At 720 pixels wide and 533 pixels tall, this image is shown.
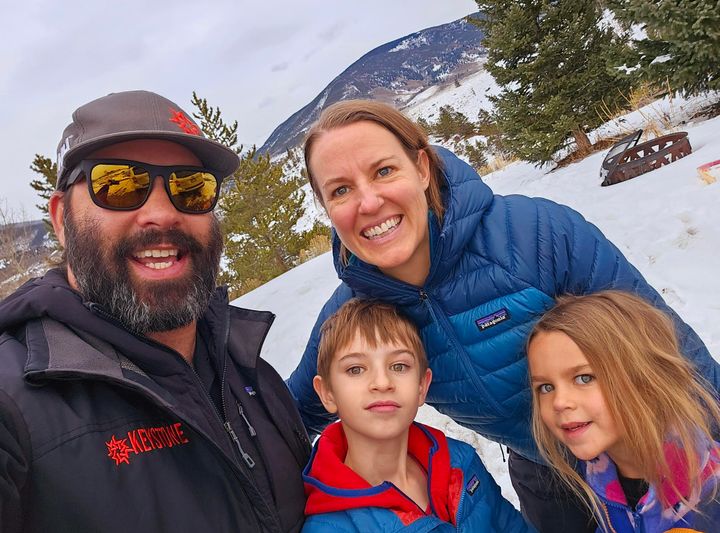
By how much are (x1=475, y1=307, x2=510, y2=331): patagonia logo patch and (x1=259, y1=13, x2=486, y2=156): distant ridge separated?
111371 millimetres

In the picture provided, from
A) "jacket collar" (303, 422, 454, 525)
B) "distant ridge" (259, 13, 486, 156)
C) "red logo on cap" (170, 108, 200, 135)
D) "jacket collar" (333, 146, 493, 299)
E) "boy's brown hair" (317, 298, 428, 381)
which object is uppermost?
"distant ridge" (259, 13, 486, 156)

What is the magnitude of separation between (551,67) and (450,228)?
32.2ft

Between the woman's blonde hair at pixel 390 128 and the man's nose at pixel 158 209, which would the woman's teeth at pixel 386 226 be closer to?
the woman's blonde hair at pixel 390 128

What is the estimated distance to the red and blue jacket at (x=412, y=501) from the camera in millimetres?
1497

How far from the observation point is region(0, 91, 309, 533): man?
101 cm

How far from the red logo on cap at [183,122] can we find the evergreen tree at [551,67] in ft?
30.2

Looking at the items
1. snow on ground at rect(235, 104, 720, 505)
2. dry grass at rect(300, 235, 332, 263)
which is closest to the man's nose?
snow on ground at rect(235, 104, 720, 505)

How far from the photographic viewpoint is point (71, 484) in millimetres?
986

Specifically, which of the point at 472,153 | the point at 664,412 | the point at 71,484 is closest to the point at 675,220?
the point at 664,412

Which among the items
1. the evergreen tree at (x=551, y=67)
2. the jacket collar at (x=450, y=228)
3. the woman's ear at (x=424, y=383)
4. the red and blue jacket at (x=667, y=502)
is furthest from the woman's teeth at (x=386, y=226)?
the evergreen tree at (x=551, y=67)

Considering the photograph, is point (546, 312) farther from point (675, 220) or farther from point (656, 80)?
point (656, 80)

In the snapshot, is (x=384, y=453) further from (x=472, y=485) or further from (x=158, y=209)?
(x=158, y=209)

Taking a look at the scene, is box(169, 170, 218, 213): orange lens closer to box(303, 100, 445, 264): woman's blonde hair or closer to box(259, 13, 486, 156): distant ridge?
box(303, 100, 445, 264): woman's blonde hair

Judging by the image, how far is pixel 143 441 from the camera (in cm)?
117
